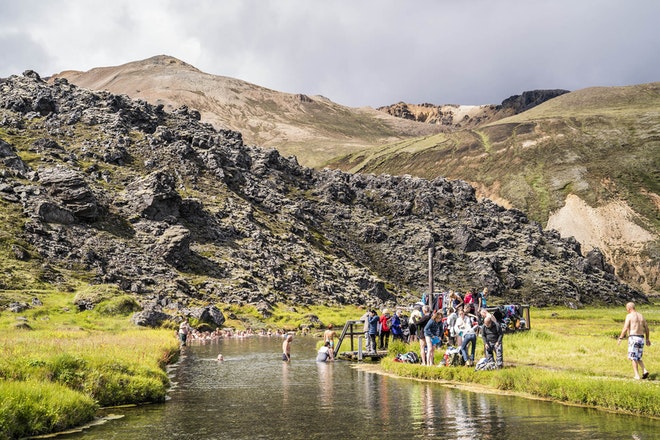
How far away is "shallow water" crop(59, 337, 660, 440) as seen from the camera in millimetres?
19656

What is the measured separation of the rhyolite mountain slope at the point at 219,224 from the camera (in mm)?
107562

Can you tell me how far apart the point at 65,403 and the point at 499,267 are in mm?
151195

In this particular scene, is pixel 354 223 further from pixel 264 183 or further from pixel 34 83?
pixel 34 83

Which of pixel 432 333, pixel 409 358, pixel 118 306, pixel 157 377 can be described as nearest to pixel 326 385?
pixel 432 333

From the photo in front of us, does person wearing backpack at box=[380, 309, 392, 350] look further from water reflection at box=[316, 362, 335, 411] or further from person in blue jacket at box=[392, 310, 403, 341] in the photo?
water reflection at box=[316, 362, 335, 411]

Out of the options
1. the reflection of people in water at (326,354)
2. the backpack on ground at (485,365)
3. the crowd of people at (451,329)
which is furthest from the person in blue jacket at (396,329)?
the backpack on ground at (485,365)

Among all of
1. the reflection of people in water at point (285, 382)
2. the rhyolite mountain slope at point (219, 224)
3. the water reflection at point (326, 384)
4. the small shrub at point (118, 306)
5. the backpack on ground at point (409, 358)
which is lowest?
the water reflection at point (326, 384)

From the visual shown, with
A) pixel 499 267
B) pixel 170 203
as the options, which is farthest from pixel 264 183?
pixel 499 267

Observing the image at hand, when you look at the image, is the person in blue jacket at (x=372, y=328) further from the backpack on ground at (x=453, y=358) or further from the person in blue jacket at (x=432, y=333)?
the backpack on ground at (x=453, y=358)

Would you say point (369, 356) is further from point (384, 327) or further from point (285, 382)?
point (285, 382)

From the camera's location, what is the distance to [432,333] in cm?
3522

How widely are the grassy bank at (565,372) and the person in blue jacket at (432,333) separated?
1.16 m

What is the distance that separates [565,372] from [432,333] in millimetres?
7941

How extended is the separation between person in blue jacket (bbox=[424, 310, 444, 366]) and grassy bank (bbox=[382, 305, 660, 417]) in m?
1.16
